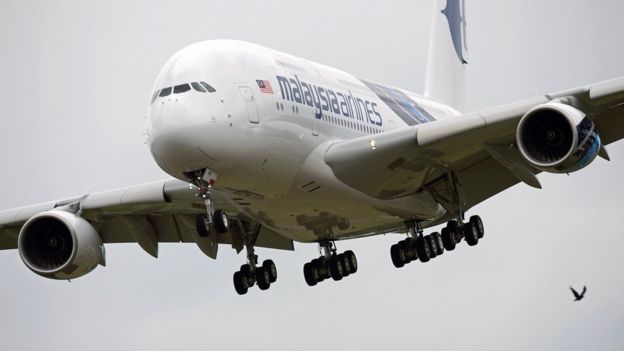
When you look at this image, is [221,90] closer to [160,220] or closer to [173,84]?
[173,84]

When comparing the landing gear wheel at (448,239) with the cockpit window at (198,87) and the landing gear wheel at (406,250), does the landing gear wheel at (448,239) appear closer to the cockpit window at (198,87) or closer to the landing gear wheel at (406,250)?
the landing gear wheel at (406,250)

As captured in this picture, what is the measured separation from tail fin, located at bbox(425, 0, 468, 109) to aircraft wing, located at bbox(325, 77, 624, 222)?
14.0 metres

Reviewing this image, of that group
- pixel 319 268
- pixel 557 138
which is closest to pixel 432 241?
pixel 319 268

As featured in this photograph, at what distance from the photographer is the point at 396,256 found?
125 ft

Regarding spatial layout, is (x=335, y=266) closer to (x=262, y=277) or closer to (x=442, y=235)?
(x=262, y=277)

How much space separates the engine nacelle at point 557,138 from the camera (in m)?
30.4

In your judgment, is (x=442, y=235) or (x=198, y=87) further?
(x=442, y=235)

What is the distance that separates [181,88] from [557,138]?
840 centimetres

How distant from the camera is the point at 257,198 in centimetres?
3216

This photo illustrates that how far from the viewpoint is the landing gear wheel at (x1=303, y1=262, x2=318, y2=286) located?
1515 inches

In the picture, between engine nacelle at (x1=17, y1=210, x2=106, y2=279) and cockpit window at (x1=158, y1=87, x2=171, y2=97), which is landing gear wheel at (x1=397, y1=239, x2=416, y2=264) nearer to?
engine nacelle at (x1=17, y1=210, x2=106, y2=279)

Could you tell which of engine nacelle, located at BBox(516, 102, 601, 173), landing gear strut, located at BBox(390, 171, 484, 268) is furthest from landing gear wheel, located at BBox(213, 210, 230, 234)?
landing gear strut, located at BBox(390, 171, 484, 268)

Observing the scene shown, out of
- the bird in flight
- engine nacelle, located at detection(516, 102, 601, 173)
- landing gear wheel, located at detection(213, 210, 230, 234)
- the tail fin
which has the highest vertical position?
the tail fin

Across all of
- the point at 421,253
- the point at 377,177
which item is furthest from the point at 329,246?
the point at 377,177
